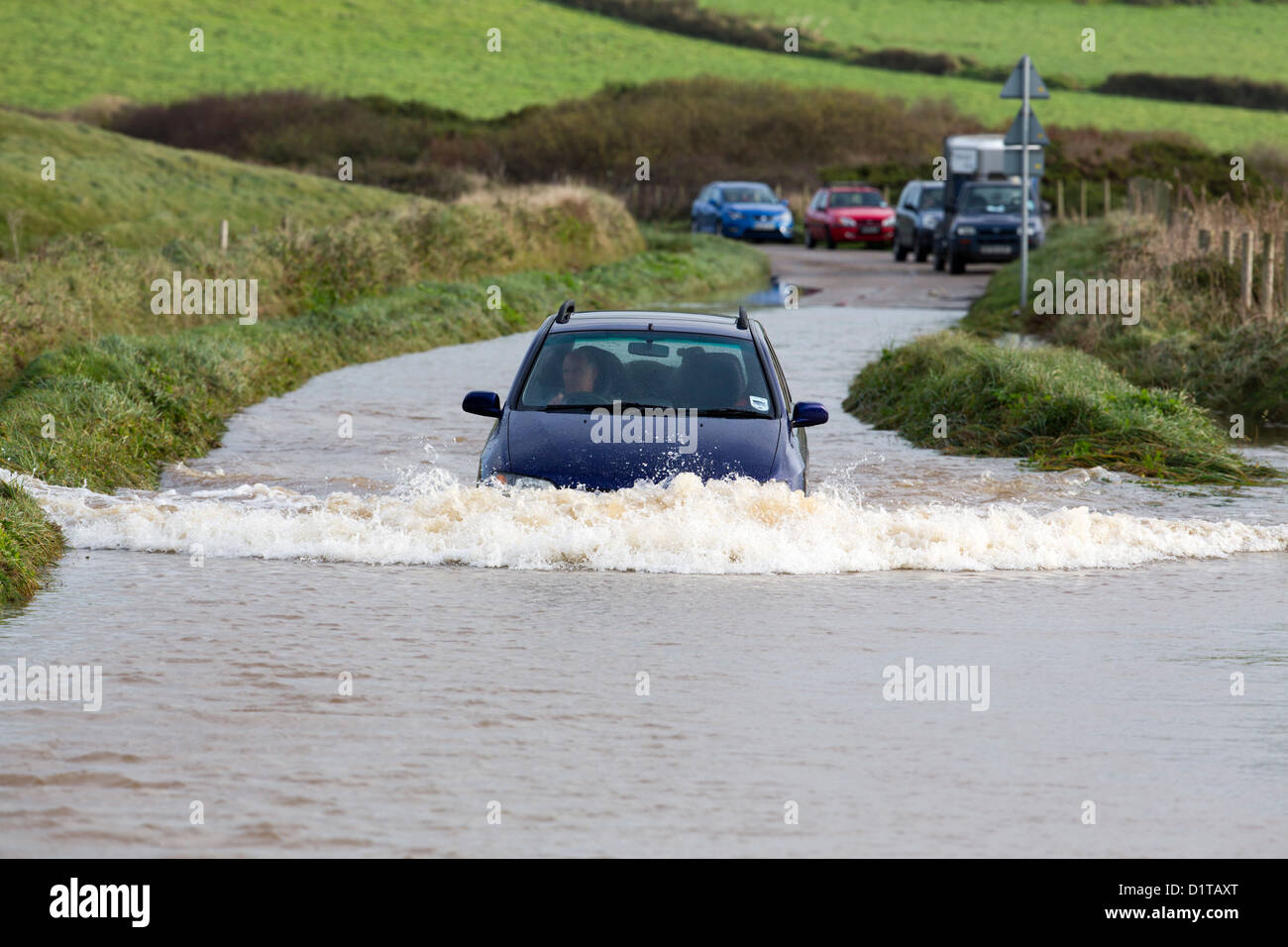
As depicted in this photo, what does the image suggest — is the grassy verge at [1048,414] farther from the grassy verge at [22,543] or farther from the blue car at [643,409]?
the grassy verge at [22,543]

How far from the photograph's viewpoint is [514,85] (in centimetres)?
9138

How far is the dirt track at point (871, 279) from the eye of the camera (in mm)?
35562

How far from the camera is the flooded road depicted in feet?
22.0

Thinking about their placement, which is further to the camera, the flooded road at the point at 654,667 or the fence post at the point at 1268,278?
the fence post at the point at 1268,278

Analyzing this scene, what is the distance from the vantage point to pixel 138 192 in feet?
148

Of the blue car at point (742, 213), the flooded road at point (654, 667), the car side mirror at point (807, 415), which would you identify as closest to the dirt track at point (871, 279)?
the blue car at point (742, 213)

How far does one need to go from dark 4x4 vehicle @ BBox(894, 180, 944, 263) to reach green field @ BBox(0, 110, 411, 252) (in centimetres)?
1239

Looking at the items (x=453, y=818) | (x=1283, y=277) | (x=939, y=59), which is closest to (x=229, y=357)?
(x=1283, y=277)

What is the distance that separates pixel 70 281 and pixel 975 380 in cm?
1097

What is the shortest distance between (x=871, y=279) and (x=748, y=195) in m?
16.4

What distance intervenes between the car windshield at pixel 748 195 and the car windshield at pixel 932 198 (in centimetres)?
943

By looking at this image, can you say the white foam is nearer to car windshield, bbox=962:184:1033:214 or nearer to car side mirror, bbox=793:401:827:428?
car side mirror, bbox=793:401:827:428
